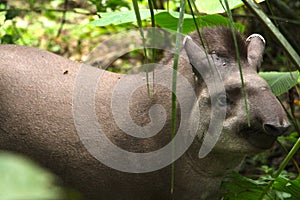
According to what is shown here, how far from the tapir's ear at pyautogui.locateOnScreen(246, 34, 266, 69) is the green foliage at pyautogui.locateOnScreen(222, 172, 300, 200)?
1.35ft

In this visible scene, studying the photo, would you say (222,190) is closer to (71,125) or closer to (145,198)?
(145,198)

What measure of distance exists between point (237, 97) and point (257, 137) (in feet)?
0.49

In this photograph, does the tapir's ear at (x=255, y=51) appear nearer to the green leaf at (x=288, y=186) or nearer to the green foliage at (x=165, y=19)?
the green foliage at (x=165, y=19)

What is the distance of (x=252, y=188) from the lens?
2.01 metres

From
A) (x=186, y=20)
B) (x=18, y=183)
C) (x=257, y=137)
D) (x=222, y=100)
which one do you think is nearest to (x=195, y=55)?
(x=222, y=100)

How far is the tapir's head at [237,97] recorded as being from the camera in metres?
1.76

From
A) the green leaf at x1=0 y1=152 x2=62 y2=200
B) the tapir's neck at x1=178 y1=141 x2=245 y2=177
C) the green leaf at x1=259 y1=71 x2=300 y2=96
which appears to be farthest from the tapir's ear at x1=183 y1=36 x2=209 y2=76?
the green leaf at x1=0 y1=152 x2=62 y2=200

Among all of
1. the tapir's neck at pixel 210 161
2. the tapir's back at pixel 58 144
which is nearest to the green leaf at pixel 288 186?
the tapir's neck at pixel 210 161

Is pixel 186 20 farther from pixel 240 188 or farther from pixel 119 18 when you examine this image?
pixel 240 188

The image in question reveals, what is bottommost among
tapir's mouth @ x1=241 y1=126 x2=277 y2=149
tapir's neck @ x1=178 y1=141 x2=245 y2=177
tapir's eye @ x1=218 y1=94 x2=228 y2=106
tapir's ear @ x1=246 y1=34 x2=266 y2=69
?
tapir's neck @ x1=178 y1=141 x2=245 y2=177

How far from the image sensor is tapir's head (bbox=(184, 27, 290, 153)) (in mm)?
1757

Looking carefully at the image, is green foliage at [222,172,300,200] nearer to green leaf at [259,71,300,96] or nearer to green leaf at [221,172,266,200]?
green leaf at [221,172,266,200]

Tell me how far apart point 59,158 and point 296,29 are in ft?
9.28

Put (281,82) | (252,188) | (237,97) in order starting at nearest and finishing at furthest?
(237,97) < (252,188) < (281,82)
